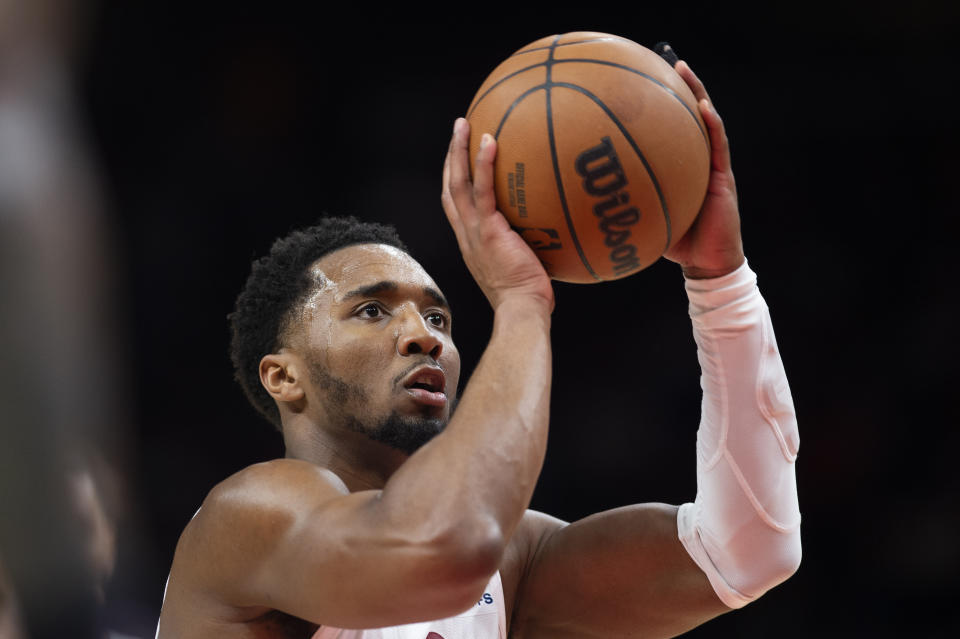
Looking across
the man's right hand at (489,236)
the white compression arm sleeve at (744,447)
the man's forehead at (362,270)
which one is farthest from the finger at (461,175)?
the white compression arm sleeve at (744,447)

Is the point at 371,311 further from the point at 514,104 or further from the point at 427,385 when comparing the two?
the point at 514,104

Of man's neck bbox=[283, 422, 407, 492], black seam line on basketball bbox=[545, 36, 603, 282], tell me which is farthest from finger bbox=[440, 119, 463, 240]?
man's neck bbox=[283, 422, 407, 492]

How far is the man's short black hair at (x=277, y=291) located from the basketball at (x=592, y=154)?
0.87 m

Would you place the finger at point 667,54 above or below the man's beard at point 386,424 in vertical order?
above

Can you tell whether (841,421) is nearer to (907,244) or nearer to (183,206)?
(907,244)

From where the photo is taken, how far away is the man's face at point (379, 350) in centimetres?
240

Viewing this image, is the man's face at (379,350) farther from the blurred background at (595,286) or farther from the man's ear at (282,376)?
the blurred background at (595,286)

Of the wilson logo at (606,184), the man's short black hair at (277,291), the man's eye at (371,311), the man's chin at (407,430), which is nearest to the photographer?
the wilson logo at (606,184)

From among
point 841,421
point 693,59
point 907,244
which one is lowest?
point 841,421

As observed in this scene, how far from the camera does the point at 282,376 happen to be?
2.64m

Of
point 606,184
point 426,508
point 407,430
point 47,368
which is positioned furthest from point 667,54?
point 47,368

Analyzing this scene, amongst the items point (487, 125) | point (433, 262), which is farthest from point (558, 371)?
point (487, 125)

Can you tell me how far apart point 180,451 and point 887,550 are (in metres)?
3.49

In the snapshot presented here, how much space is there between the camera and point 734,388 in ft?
8.00
